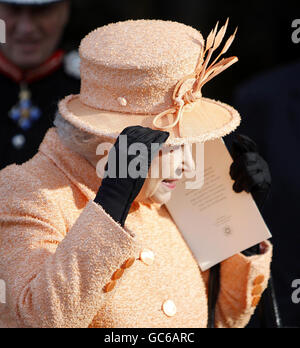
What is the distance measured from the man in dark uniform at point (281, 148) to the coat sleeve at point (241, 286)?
1.32 m

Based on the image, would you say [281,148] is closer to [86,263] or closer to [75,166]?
[75,166]

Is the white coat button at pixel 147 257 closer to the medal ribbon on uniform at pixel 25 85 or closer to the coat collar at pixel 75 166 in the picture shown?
the coat collar at pixel 75 166

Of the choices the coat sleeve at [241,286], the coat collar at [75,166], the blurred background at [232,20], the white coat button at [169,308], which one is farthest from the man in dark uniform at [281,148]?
the coat collar at [75,166]

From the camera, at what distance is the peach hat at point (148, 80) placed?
1.90m

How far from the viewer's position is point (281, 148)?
449 cm

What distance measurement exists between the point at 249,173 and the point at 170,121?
1.43ft

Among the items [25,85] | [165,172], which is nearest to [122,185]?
[165,172]

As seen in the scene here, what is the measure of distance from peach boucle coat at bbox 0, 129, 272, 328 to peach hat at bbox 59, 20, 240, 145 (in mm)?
214

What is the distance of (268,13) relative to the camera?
202 inches

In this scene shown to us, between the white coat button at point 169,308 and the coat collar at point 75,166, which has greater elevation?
the coat collar at point 75,166

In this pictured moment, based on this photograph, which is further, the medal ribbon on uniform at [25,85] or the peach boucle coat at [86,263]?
the medal ribbon on uniform at [25,85]

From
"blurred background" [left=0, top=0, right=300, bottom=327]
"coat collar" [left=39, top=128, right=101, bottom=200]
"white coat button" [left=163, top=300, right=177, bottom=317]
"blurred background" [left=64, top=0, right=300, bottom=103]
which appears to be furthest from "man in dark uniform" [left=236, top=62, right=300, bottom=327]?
"coat collar" [left=39, top=128, right=101, bottom=200]

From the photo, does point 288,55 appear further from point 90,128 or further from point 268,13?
point 90,128
